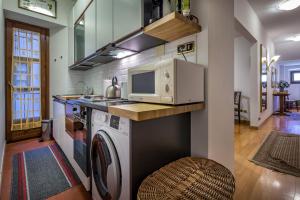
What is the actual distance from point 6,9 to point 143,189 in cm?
348

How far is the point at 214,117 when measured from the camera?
4.05ft

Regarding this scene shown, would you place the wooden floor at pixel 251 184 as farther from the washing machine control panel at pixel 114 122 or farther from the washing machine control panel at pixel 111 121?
the washing machine control panel at pixel 114 122

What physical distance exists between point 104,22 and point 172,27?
3.50 ft

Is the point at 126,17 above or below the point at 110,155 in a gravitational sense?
above

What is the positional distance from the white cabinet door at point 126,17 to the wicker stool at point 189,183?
1085 mm

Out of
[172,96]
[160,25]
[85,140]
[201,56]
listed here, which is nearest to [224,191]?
[172,96]

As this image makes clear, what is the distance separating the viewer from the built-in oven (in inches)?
56.1

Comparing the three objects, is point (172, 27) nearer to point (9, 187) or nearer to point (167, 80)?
point (167, 80)

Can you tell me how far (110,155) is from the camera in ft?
3.33

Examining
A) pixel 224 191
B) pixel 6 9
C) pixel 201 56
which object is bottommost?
pixel 224 191

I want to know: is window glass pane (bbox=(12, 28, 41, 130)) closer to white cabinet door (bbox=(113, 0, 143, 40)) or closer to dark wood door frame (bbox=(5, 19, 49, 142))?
dark wood door frame (bbox=(5, 19, 49, 142))

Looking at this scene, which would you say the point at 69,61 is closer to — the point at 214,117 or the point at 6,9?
the point at 6,9

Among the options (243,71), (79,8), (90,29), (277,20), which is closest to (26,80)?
(79,8)

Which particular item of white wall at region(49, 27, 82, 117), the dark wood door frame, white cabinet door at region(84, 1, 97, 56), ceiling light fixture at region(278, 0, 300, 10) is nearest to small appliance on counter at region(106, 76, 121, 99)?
white cabinet door at region(84, 1, 97, 56)
